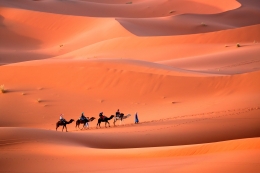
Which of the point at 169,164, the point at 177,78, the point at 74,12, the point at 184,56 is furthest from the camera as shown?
the point at 74,12

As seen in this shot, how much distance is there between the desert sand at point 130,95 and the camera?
38.5 ft

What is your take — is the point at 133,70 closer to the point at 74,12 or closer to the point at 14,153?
the point at 14,153

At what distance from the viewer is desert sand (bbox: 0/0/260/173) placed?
463 inches

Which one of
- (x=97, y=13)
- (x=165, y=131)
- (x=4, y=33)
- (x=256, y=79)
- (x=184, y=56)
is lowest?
(x=165, y=131)

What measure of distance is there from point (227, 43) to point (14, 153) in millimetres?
26477

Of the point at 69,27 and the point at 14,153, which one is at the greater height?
the point at 69,27

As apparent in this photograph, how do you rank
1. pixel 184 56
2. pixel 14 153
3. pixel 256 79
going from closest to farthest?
pixel 14 153 → pixel 256 79 → pixel 184 56

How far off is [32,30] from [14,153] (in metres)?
38.2

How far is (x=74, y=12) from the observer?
56.1 m

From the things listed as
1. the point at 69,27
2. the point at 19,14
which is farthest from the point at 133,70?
the point at 19,14

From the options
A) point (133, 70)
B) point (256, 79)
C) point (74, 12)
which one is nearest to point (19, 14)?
point (74, 12)

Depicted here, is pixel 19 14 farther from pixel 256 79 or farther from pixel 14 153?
pixel 14 153

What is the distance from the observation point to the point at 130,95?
23234 mm

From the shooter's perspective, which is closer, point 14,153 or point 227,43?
point 14,153
